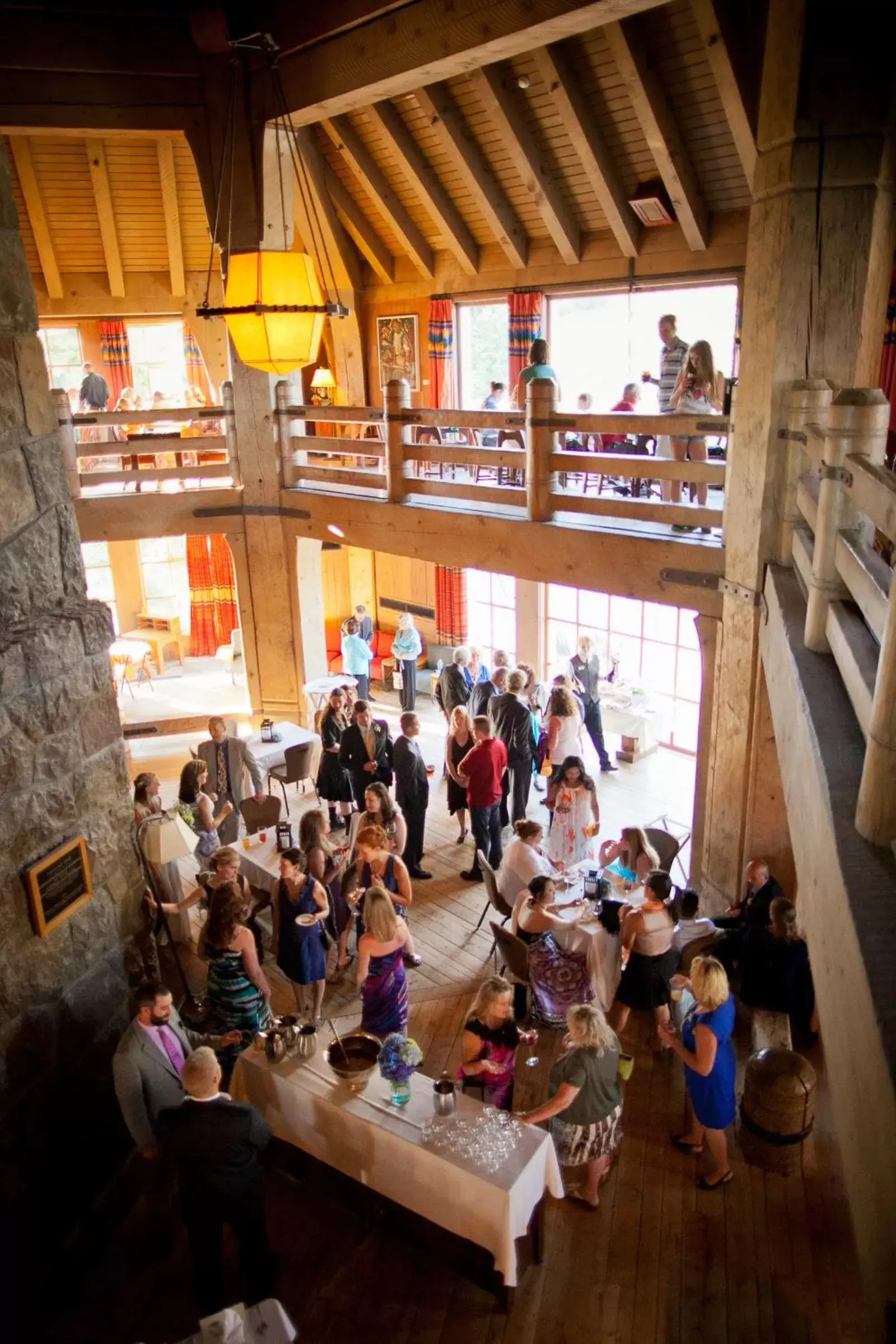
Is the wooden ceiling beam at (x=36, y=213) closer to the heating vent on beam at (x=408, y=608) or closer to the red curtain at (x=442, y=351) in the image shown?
the red curtain at (x=442, y=351)

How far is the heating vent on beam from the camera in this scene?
46.0 feet

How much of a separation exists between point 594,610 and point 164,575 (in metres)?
7.73

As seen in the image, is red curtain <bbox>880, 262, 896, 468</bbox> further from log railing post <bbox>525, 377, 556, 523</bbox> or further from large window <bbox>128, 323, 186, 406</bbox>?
large window <bbox>128, 323, 186, 406</bbox>

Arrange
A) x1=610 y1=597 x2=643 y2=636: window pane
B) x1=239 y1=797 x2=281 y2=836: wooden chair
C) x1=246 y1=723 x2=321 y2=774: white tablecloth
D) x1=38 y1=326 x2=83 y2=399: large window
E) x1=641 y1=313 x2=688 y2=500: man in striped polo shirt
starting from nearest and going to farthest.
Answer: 1. x1=641 y1=313 x2=688 y2=500: man in striped polo shirt
2. x1=239 y1=797 x2=281 y2=836: wooden chair
3. x1=246 y1=723 x2=321 y2=774: white tablecloth
4. x1=610 y1=597 x2=643 y2=636: window pane
5. x1=38 y1=326 x2=83 y2=399: large window

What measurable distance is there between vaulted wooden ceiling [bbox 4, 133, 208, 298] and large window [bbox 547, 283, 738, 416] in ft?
15.9

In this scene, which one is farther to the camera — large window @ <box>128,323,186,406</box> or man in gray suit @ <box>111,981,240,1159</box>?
large window @ <box>128,323,186,406</box>

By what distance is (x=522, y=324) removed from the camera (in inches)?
432

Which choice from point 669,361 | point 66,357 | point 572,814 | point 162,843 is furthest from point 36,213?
point 572,814

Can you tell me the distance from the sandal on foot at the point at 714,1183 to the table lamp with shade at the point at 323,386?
1113 cm

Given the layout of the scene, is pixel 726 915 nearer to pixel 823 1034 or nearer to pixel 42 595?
pixel 823 1034

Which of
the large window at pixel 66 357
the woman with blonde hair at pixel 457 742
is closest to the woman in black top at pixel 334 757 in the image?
the woman with blonde hair at pixel 457 742

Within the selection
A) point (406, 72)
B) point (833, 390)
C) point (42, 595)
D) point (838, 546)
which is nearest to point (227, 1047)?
point (42, 595)

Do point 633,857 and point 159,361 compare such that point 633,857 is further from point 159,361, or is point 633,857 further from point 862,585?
point 159,361

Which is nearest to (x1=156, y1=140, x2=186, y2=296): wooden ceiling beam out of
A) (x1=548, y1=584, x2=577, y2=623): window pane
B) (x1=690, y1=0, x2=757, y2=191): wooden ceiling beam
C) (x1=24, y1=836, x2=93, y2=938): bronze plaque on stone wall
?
(x1=548, y1=584, x2=577, y2=623): window pane
